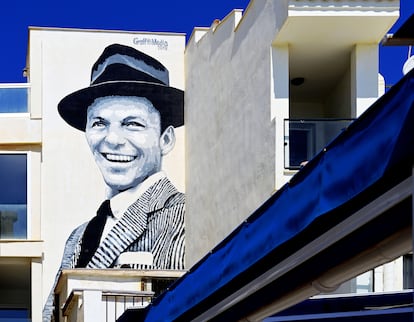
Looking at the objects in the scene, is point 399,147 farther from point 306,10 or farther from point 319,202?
point 306,10

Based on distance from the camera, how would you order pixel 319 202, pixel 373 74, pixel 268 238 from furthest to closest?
pixel 373 74 < pixel 268 238 < pixel 319 202

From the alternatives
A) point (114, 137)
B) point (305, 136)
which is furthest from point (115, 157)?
point (305, 136)

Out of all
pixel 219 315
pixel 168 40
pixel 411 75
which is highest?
pixel 168 40

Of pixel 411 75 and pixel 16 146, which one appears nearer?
pixel 411 75

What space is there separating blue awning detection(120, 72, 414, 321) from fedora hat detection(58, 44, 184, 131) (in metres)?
18.5

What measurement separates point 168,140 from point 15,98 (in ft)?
12.5

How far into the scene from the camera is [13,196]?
23.7 meters

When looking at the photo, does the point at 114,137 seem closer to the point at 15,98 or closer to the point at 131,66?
the point at 131,66

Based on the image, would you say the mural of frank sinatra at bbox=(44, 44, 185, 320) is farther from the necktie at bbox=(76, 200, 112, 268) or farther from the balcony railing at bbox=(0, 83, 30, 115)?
the balcony railing at bbox=(0, 83, 30, 115)

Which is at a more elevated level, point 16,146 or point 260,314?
point 16,146

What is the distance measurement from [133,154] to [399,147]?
20479mm

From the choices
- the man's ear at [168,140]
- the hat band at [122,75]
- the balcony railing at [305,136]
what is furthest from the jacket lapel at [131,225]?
the balcony railing at [305,136]

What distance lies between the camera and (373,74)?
59.4ft

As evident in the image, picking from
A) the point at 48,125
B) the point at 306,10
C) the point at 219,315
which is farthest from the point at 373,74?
the point at 219,315
